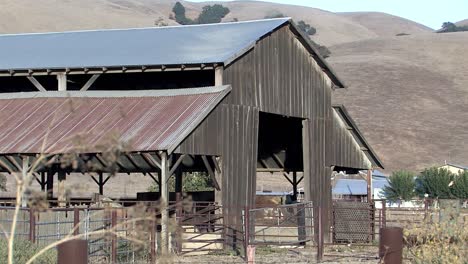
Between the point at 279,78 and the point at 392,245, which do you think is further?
the point at 279,78

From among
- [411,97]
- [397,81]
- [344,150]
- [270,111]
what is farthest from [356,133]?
[397,81]

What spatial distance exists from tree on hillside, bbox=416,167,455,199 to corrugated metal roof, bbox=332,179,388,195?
4905 mm

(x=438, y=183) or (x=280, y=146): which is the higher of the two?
(x=280, y=146)

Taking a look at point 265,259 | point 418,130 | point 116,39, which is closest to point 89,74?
point 116,39

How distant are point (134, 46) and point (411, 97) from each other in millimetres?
95959

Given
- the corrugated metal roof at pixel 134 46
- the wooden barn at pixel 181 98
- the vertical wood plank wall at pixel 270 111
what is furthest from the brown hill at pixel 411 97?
the corrugated metal roof at pixel 134 46

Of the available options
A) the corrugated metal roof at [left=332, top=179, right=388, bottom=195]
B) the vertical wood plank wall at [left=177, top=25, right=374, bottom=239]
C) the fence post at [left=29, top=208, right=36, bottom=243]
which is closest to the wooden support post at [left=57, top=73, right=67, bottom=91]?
the vertical wood plank wall at [left=177, top=25, right=374, bottom=239]

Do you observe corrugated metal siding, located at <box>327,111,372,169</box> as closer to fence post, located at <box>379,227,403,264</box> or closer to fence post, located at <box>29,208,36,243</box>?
fence post, located at <box>29,208,36,243</box>

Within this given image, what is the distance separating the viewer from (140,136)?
85.3 ft

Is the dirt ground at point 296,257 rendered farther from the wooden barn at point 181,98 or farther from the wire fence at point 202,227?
the wooden barn at point 181,98

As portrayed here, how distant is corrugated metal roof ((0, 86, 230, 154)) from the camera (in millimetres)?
25906

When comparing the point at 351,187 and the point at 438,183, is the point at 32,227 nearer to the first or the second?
the point at 351,187

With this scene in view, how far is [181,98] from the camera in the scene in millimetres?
28719

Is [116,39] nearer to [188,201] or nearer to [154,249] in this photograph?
[154,249]
